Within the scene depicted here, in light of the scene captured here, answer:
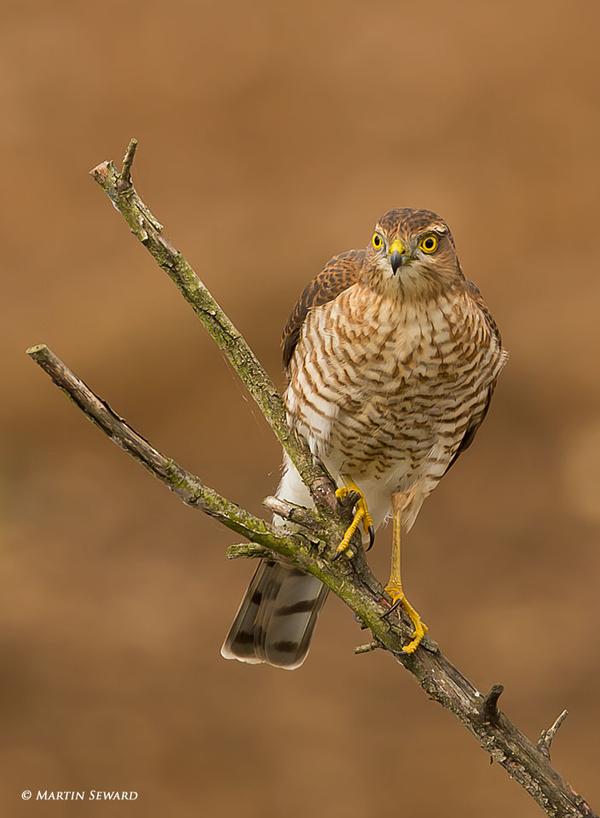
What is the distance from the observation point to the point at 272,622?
4426 mm

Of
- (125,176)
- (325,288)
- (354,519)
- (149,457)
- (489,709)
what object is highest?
(325,288)

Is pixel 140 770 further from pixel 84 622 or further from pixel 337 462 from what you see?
pixel 337 462

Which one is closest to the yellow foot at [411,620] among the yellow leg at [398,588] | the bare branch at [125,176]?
the yellow leg at [398,588]

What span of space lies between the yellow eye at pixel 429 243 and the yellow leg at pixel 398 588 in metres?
0.99

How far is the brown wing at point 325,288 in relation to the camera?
13.5ft

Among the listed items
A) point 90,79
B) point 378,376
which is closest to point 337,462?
point 378,376

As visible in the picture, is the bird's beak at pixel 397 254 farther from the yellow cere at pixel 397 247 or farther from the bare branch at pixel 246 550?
the bare branch at pixel 246 550

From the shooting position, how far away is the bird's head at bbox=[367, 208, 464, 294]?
3.70 m

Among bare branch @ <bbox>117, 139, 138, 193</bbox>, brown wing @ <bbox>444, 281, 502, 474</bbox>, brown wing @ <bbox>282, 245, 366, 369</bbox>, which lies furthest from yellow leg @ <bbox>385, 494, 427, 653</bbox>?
bare branch @ <bbox>117, 139, 138, 193</bbox>

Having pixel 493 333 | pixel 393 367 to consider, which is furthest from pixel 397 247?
pixel 493 333

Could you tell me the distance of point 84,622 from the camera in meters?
8.57

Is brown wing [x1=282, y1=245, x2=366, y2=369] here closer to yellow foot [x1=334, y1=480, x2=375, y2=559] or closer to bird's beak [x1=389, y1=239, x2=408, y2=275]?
bird's beak [x1=389, y1=239, x2=408, y2=275]

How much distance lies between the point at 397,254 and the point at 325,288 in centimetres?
51

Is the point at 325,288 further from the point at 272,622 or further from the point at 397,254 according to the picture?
the point at 272,622
